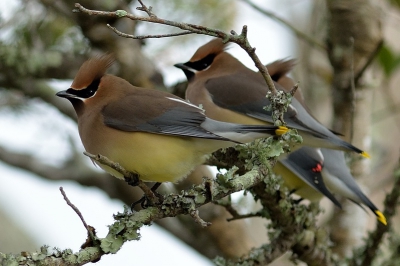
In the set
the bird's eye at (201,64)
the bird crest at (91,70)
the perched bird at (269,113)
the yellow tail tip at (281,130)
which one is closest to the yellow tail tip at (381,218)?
the perched bird at (269,113)

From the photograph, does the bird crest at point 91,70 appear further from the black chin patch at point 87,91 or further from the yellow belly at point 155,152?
the yellow belly at point 155,152

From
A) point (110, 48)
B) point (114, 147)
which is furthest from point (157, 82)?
point (114, 147)

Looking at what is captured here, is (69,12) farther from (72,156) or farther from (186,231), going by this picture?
(186,231)

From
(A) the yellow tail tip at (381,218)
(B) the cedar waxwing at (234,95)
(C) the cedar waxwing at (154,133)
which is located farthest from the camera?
(B) the cedar waxwing at (234,95)

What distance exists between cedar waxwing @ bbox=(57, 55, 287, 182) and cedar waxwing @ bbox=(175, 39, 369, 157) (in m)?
0.65

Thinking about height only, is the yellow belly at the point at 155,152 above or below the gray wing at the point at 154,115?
below

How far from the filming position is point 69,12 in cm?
472

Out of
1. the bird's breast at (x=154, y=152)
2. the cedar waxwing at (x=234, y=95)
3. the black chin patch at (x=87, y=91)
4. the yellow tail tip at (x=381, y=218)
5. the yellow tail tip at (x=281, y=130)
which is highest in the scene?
the cedar waxwing at (x=234, y=95)

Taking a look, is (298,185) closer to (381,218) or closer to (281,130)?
(381,218)

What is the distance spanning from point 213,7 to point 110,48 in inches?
42.6

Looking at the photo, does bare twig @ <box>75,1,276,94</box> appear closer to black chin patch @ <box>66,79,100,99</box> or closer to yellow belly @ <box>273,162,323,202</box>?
black chin patch @ <box>66,79,100,99</box>

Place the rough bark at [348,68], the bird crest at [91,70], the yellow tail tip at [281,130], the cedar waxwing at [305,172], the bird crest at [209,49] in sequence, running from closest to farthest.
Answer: the yellow tail tip at [281,130] < the bird crest at [91,70] < the cedar waxwing at [305,172] < the bird crest at [209,49] < the rough bark at [348,68]

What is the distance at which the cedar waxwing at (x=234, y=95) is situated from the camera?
12.5 ft

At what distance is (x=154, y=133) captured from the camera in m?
3.23
